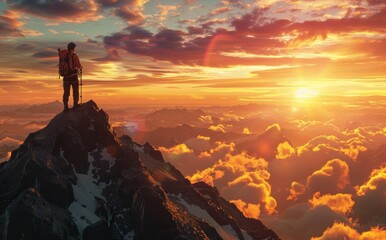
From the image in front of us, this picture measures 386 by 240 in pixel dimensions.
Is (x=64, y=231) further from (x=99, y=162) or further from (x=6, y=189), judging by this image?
(x=99, y=162)

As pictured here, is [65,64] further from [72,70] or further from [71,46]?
[71,46]

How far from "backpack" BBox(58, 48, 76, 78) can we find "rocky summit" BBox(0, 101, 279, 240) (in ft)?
54.7

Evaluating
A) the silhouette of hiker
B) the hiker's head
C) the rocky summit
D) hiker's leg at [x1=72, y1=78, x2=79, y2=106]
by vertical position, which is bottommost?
the rocky summit

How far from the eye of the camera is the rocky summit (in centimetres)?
5219

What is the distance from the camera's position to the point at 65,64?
59406mm

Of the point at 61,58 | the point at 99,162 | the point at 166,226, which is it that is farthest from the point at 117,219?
the point at 61,58

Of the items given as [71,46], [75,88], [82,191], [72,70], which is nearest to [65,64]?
[72,70]

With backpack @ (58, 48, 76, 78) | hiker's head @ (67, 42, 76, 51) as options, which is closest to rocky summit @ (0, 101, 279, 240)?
backpack @ (58, 48, 76, 78)

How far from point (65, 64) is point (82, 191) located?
86.2 ft

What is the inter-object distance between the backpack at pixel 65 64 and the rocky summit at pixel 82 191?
16686mm

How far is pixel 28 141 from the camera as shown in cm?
7494

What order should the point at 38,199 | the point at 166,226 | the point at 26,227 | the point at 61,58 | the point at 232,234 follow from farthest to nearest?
the point at 232,234 < the point at 166,226 < the point at 61,58 < the point at 38,199 < the point at 26,227

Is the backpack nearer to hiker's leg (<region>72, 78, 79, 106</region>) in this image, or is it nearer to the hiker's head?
the hiker's head

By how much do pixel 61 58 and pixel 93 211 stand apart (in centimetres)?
2916
